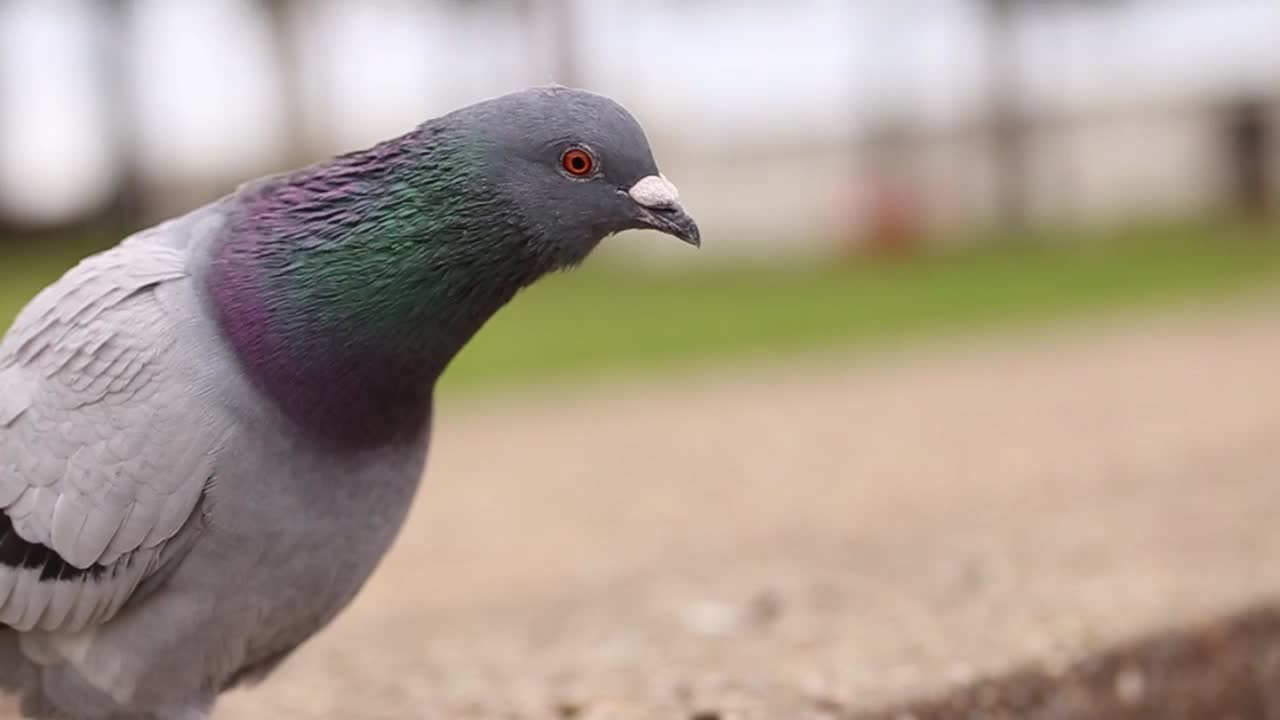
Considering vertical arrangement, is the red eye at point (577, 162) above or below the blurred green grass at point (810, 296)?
above

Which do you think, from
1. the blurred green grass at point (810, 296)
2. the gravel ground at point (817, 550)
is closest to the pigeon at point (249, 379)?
the gravel ground at point (817, 550)

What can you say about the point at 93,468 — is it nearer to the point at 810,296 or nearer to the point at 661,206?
the point at 661,206

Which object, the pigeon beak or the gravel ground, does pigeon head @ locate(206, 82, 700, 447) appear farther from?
the gravel ground

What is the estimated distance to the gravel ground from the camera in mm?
3516

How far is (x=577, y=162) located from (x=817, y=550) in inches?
117

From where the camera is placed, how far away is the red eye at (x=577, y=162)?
2.63m

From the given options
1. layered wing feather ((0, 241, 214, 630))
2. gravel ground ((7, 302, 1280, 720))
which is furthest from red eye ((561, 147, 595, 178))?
gravel ground ((7, 302, 1280, 720))

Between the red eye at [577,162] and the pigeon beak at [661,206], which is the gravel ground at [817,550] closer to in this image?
the pigeon beak at [661,206]

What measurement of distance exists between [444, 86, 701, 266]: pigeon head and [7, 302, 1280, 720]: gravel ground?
1098 mm

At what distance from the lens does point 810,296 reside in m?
18.2

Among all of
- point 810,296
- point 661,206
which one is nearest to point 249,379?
point 661,206

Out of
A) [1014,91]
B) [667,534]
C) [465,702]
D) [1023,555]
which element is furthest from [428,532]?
[1014,91]

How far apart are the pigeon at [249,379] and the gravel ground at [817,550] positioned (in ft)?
2.89

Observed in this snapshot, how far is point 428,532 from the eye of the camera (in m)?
Result: 6.65
